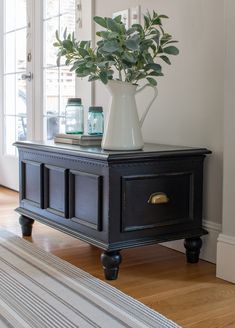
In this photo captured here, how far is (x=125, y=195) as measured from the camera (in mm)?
1979

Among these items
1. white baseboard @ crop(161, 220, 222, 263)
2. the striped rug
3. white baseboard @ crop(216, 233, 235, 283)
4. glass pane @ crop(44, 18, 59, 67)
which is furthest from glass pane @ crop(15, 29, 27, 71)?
white baseboard @ crop(216, 233, 235, 283)

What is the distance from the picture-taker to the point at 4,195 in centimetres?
392

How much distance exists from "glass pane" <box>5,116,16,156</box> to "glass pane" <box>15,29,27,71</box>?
449 millimetres

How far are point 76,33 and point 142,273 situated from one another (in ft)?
5.65

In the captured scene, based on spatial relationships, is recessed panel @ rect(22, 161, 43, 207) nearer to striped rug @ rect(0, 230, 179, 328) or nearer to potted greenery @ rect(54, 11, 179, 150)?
striped rug @ rect(0, 230, 179, 328)

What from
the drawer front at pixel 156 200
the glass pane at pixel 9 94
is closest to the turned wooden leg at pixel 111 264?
the drawer front at pixel 156 200

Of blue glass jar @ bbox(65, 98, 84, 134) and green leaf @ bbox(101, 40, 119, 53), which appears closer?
green leaf @ bbox(101, 40, 119, 53)

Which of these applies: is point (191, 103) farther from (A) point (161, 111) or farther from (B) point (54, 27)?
(B) point (54, 27)

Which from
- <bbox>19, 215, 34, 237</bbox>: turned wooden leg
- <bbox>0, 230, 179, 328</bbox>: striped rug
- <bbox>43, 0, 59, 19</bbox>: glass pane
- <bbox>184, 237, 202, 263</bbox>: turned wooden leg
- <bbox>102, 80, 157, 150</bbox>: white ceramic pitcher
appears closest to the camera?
<bbox>0, 230, 179, 328</bbox>: striped rug

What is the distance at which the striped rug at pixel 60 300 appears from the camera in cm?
155

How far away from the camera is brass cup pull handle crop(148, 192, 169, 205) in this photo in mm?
2045

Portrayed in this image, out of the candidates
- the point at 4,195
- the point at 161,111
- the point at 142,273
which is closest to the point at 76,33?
the point at 161,111

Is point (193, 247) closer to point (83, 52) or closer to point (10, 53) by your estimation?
point (83, 52)

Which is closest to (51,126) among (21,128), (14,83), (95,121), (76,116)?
(21,128)
